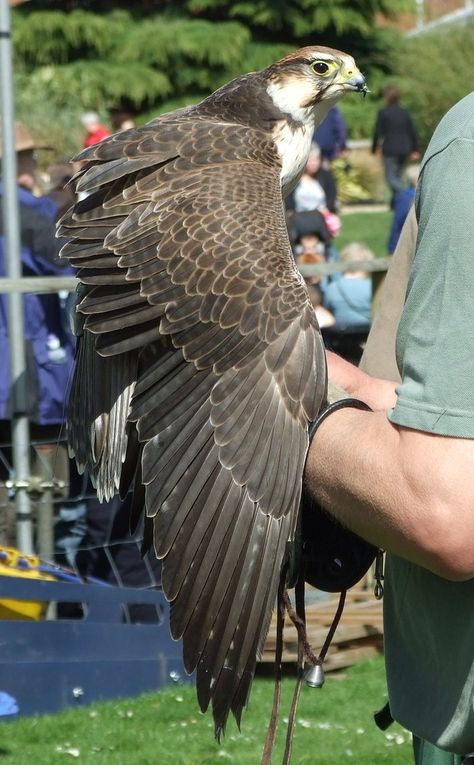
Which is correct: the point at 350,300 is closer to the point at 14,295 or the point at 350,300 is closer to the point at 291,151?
the point at 14,295

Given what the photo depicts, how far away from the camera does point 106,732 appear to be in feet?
15.9

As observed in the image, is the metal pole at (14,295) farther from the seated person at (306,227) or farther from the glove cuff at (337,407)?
the seated person at (306,227)

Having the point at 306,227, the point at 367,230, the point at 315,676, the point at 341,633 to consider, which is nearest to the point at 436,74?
the point at 367,230

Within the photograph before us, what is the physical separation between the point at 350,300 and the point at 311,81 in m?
2.92

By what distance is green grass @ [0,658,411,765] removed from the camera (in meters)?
4.55

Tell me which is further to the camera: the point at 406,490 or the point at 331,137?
the point at 331,137

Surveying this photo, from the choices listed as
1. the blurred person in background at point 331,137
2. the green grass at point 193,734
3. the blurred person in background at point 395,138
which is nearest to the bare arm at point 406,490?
the green grass at point 193,734

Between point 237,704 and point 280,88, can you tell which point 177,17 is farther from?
point 237,704

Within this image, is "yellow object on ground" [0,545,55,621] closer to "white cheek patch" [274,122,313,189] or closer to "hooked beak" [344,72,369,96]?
"white cheek patch" [274,122,313,189]

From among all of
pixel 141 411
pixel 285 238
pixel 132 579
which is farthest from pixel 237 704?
pixel 132 579

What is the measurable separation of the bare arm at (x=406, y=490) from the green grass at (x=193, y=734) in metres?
2.74

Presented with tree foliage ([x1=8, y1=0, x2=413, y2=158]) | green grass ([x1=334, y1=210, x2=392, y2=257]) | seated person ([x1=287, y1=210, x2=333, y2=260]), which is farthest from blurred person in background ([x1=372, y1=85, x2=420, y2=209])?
seated person ([x1=287, y1=210, x2=333, y2=260])

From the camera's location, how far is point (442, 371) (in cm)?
177

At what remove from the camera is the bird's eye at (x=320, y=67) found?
459 centimetres
